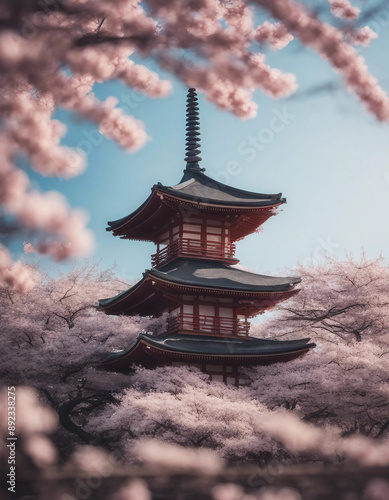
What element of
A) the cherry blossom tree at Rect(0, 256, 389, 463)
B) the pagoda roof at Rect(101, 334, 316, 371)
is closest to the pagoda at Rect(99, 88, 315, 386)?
the pagoda roof at Rect(101, 334, 316, 371)

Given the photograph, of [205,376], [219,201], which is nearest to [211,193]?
[219,201]

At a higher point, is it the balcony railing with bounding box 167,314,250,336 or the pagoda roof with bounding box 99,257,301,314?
the pagoda roof with bounding box 99,257,301,314

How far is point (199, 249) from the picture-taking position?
24.7 m

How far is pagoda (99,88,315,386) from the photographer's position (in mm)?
21688

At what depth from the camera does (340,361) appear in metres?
21.7

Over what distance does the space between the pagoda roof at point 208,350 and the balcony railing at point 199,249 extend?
3600 mm

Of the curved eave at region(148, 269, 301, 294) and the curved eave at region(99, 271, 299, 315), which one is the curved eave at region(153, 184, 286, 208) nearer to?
the curved eave at region(148, 269, 301, 294)

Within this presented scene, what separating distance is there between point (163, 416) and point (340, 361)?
272 inches

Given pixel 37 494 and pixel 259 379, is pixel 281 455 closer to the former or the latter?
pixel 259 379

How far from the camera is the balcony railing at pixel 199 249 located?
24453mm

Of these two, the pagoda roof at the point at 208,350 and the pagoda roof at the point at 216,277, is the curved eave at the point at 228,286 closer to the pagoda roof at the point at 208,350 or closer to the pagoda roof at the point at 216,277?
the pagoda roof at the point at 216,277

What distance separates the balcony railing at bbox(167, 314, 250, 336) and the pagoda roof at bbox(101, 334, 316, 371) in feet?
0.87

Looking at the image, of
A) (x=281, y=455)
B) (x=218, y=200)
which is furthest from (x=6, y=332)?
(x=281, y=455)

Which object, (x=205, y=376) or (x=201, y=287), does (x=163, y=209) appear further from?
(x=205, y=376)
